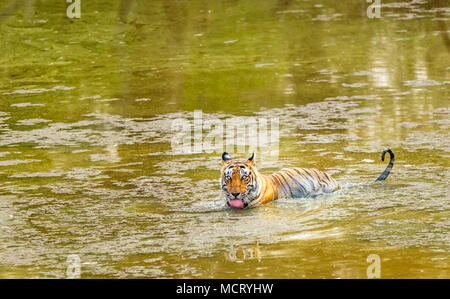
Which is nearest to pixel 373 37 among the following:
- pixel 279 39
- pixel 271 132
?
pixel 279 39

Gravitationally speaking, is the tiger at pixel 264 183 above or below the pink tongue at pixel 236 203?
above

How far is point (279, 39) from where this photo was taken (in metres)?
17.2

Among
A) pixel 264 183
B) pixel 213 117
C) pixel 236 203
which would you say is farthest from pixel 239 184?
pixel 213 117

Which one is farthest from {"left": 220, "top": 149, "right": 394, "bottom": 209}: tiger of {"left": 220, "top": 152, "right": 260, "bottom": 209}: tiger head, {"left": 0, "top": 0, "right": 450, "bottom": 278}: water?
{"left": 0, "top": 0, "right": 450, "bottom": 278}: water

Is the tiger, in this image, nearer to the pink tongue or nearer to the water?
the pink tongue

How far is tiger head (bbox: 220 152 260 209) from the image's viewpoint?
7957 mm

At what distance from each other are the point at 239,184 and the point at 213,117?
4163 millimetres

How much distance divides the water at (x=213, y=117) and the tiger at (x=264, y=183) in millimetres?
111

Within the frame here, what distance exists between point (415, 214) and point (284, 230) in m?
0.99

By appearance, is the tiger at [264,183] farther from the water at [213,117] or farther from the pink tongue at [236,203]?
the water at [213,117]

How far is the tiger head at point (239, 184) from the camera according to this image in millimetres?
7957

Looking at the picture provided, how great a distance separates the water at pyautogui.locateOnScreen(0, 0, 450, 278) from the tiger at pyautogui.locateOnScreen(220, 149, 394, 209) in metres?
0.11

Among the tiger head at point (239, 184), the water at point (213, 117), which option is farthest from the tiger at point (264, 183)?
the water at point (213, 117)

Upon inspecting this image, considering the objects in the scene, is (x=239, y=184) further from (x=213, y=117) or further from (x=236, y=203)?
(x=213, y=117)
